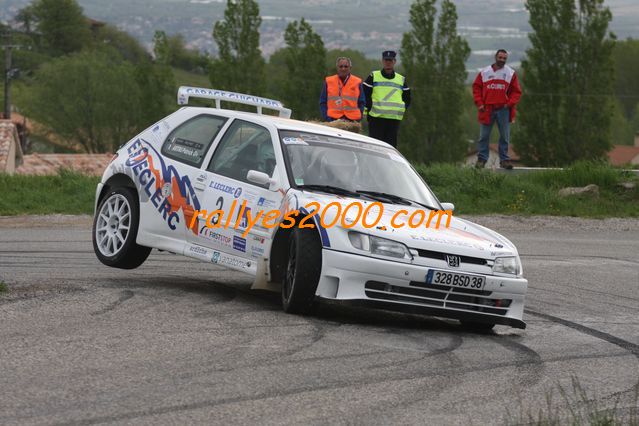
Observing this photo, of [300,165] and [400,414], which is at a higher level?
[300,165]

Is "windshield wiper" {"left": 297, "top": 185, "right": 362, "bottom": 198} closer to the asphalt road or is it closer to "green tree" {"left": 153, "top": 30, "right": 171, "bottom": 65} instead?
the asphalt road

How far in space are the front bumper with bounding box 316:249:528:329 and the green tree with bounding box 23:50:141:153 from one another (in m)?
120

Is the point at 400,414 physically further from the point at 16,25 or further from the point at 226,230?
the point at 16,25

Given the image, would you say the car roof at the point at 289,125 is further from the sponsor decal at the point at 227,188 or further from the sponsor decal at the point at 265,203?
the sponsor decal at the point at 265,203

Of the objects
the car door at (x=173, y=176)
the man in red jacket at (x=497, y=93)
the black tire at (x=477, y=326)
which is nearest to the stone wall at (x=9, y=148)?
the man in red jacket at (x=497, y=93)

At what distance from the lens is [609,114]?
2864 inches

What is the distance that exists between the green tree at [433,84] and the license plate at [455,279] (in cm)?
7677

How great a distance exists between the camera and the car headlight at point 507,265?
364 inches

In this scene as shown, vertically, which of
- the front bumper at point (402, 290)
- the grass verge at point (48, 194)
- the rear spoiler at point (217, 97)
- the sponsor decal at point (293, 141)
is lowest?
the grass verge at point (48, 194)

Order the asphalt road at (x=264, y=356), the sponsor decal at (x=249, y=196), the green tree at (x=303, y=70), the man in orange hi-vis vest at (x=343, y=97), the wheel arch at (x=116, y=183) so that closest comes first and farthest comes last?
the asphalt road at (x=264, y=356) → the sponsor decal at (x=249, y=196) → the wheel arch at (x=116, y=183) → the man in orange hi-vis vest at (x=343, y=97) → the green tree at (x=303, y=70)

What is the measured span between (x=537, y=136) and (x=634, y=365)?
6772cm

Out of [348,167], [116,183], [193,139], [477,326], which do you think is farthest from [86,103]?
[477,326]

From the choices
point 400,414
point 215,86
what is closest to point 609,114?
point 215,86

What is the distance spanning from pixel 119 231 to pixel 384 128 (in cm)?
780
